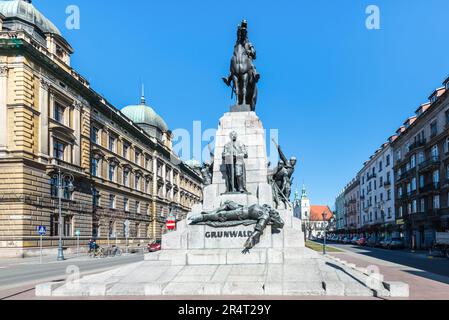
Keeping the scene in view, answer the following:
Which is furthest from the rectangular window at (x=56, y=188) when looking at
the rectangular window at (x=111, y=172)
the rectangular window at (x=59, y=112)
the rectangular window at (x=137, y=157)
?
the rectangular window at (x=137, y=157)

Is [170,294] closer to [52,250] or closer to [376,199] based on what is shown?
[52,250]

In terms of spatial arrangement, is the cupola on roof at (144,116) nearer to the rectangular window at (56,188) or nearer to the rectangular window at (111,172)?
the rectangular window at (111,172)

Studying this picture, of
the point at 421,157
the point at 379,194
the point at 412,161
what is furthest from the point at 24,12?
the point at 379,194

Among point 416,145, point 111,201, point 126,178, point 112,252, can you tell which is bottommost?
point 112,252

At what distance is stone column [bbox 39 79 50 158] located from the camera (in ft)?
130

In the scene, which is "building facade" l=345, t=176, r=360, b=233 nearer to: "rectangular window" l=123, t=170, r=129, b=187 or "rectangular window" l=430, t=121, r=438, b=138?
"rectangular window" l=430, t=121, r=438, b=138

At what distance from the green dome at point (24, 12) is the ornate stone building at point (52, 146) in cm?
12

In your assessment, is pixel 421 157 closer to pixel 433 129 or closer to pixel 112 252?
pixel 433 129

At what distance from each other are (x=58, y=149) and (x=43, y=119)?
4.21 m

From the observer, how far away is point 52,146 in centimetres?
4178

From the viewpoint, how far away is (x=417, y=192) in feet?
185

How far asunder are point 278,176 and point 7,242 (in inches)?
1048

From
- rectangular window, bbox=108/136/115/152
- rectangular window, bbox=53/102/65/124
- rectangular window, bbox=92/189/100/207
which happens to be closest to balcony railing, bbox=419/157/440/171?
rectangular window, bbox=92/189/100/207

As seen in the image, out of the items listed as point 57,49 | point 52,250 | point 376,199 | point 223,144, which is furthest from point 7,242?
point 376,199
